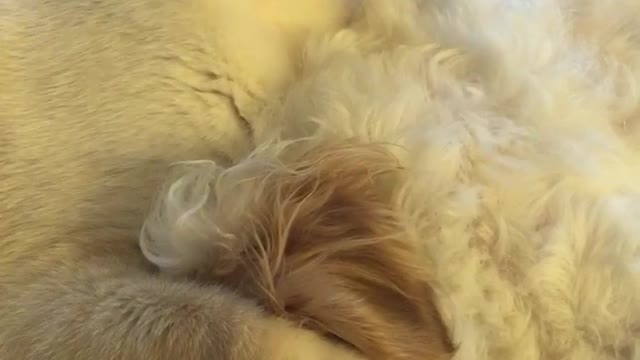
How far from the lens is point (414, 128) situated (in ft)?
3.34

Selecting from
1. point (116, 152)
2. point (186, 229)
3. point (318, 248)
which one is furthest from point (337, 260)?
point (116, 152)

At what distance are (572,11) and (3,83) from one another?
1.86 ft

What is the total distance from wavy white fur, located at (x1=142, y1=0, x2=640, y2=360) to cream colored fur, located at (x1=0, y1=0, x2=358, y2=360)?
5 cm

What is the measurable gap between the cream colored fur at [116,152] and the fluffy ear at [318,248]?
3 cm

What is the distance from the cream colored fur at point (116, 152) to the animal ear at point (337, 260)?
0.02 meters

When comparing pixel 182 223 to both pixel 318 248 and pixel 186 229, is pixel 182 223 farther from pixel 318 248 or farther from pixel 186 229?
pixel 318 248

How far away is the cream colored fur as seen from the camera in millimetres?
828

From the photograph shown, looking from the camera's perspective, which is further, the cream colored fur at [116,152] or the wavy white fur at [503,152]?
the wavy white fur at [503,152]

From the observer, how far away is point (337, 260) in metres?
0.88

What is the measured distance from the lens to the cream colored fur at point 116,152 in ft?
2.72

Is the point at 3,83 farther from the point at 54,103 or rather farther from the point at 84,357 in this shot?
the point at 84,357

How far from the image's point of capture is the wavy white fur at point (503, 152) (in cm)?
94

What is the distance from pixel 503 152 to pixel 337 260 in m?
0.22

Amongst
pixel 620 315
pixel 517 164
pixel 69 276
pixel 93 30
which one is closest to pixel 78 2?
pixel 93 30
